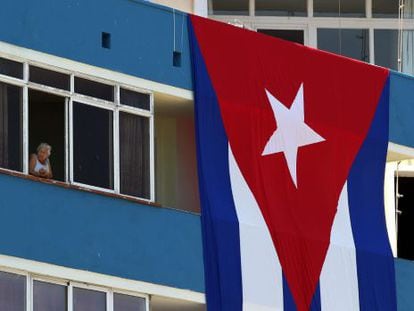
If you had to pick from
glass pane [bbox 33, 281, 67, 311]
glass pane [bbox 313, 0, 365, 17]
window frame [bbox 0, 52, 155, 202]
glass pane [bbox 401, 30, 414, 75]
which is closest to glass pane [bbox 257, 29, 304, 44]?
glass pane [bbox 313, 0, 365, 17]

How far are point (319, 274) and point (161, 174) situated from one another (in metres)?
2.66

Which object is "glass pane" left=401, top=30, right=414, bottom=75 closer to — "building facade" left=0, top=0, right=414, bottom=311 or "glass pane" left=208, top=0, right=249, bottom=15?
"glass pane" left=208, top=0, right=249, bottom=15

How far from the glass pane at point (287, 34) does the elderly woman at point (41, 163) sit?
9.53m

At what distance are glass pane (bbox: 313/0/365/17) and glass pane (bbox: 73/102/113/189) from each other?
8762mm

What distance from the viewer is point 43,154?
38469 mm

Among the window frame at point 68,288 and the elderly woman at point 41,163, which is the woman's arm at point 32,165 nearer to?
the elderly woman at point 41,163

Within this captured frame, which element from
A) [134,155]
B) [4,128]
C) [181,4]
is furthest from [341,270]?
[4,128]

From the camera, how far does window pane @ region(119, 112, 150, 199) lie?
39.7m

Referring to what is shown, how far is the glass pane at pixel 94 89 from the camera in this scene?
3922cm

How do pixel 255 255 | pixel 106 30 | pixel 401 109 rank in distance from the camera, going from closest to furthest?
pixel 106 30
pixel 255 255
pixel 401 109

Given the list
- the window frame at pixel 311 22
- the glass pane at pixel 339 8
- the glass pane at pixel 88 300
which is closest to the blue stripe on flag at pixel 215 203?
the glass pane at pixel 88 300

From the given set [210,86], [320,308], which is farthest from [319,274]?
[210,86]

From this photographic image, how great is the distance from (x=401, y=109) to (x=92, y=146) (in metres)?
6.54

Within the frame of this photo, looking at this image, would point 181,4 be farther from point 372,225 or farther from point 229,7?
point 372,225
